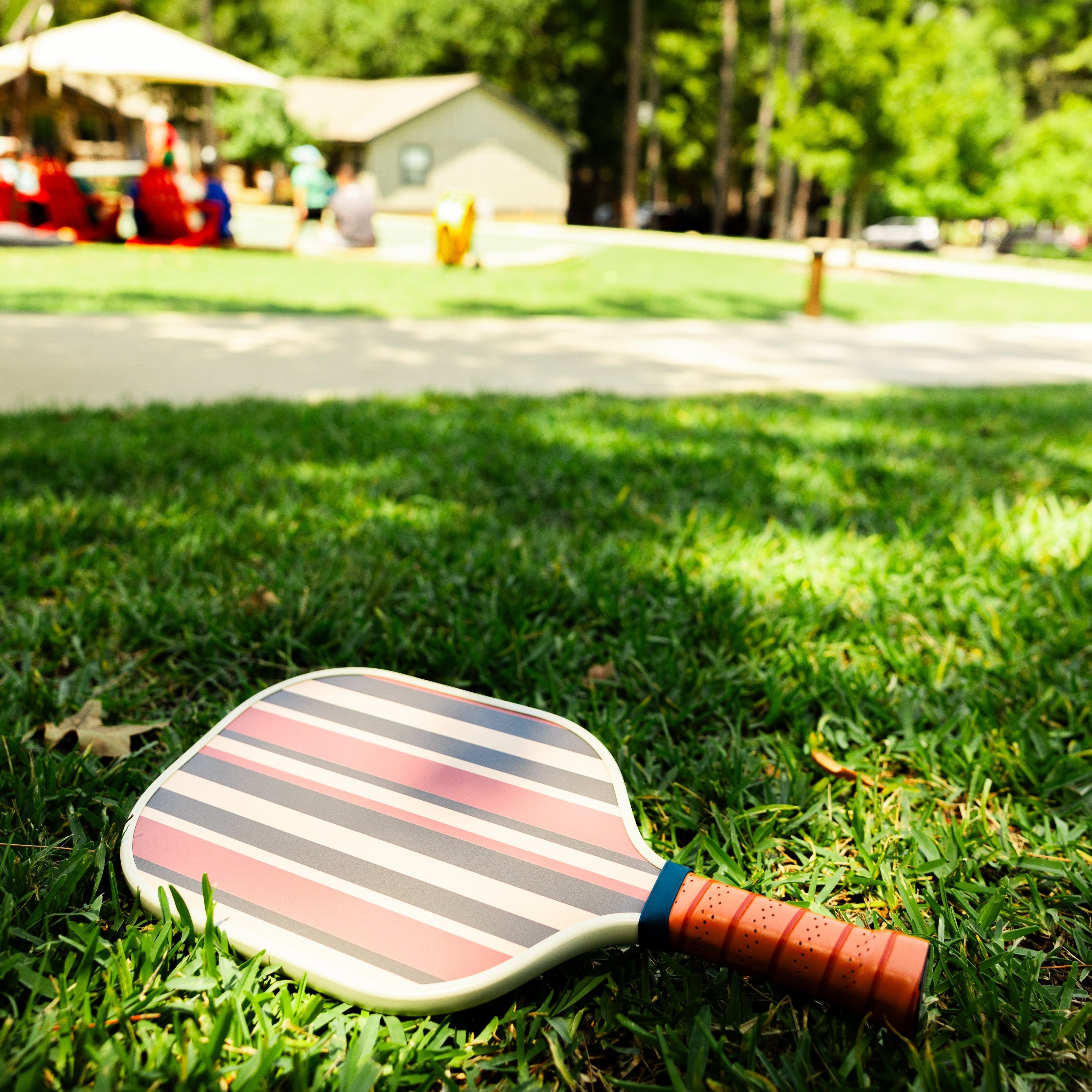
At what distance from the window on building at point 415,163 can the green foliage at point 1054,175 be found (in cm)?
2137

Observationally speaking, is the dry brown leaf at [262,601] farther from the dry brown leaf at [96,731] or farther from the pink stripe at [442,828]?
the pink stripe at [442,828]

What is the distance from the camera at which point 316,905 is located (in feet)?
4.46

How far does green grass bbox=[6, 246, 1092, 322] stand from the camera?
8.89m

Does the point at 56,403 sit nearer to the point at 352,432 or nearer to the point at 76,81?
the point at 352,432

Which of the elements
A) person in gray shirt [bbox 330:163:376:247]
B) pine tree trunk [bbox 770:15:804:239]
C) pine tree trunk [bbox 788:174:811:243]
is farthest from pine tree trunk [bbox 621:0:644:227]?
person in gray shirt [bbox 330:163:376:247]

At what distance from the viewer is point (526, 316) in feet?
30.6

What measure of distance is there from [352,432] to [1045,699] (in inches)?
116

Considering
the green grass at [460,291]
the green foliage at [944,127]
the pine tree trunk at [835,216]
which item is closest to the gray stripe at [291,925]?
the green grass at [460,291]

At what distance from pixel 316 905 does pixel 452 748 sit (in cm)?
40

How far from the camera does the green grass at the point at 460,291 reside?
29.2 feet

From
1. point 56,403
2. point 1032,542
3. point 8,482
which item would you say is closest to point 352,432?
point 8,482

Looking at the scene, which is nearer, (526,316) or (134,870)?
(134,870)

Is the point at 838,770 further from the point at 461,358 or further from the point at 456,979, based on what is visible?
the point at 461,358

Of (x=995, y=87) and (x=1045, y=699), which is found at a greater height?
(x=995, y=87)
